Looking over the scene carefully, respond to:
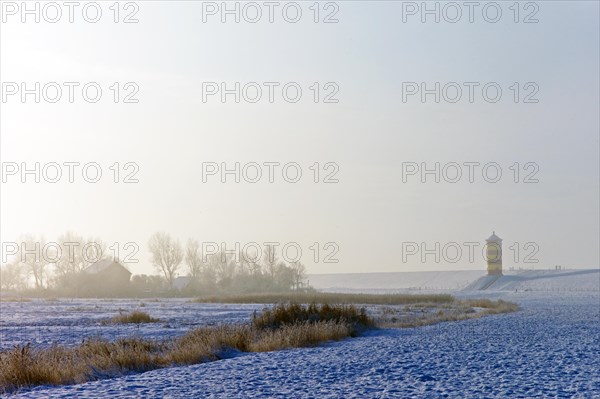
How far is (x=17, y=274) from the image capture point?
128 metres

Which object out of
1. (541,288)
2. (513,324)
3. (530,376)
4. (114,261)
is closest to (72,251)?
(114,261)

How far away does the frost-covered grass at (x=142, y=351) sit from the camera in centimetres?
1435

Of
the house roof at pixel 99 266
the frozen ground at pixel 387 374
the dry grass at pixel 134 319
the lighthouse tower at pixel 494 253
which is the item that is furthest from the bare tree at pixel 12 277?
the frozen ground at pixel 387 374

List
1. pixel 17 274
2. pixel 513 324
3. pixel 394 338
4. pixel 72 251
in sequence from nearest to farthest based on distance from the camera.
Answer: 1. pixel 394 338
2. pixel 513 324
3. pixel 72 251
4. pixel 17 274

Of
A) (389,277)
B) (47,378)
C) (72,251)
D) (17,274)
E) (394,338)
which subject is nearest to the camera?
(47,378)

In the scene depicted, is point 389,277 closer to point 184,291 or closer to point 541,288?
point 541,288

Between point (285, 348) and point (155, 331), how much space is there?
986 cm

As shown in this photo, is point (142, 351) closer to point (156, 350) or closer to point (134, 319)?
point (156, 350)

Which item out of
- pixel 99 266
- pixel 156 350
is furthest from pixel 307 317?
pixel 99 266

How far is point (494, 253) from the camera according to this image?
124062 millimetres

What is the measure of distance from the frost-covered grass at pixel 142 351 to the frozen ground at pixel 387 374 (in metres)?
0.68

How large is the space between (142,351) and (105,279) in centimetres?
8539

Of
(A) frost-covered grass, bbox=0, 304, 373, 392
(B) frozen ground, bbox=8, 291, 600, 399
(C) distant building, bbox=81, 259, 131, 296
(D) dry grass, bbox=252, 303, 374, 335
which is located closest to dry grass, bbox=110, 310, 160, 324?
(D) dry grass, bbox=252, 303, 374, 335

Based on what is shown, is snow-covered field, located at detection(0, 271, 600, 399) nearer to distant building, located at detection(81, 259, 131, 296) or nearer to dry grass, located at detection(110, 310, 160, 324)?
dry grass, located at detection(110, 310, 160, 324)
